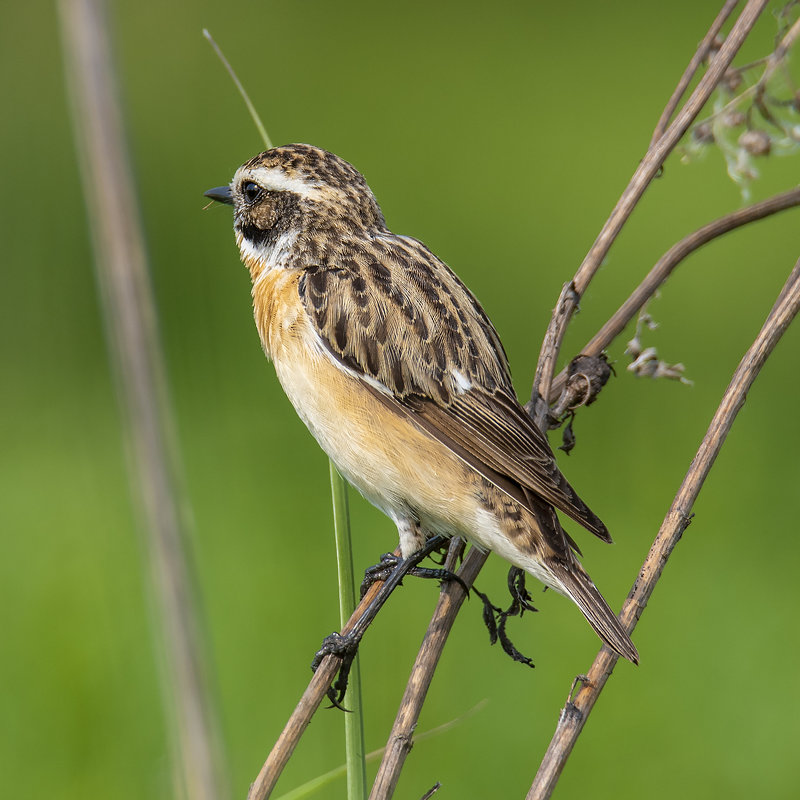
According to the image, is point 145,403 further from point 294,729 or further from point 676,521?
point 676,521

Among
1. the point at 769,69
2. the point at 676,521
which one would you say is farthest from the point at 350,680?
the point at 769,69

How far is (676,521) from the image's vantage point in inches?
98.5

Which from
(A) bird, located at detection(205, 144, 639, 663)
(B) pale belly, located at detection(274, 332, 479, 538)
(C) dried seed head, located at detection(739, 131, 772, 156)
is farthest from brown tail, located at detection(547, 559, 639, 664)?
(C) dried seed head, located at detection(739, 131, 772, 156)

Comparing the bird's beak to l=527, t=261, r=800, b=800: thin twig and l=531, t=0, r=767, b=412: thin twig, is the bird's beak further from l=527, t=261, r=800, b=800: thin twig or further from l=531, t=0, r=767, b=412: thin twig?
l=527, t=261, r=800, b=800: thin twig

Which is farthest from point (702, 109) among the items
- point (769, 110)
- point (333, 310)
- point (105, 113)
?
point (105, 113)

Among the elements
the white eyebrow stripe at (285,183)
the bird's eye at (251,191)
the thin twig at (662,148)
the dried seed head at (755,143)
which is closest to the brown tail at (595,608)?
the thin twig at (662,148)

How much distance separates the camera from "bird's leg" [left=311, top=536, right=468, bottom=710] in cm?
256

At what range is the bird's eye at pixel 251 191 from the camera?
3701mm

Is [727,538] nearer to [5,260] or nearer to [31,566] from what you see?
[31,566]

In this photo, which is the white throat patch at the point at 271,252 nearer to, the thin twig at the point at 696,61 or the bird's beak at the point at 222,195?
the bird's beak at the point at 222,195

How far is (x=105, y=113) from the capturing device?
1314 millimetres

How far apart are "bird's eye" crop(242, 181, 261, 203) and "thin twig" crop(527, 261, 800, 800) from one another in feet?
5.80

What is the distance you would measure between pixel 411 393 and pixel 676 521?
98 cm

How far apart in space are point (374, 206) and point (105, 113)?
2.48m
